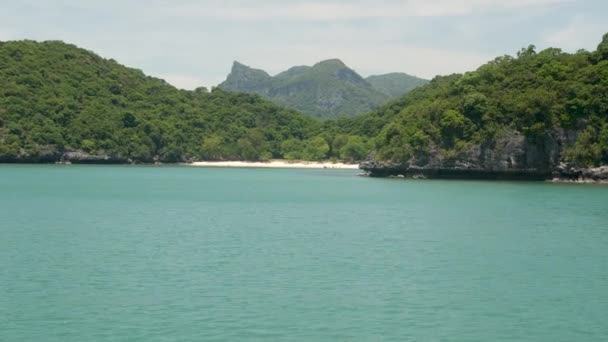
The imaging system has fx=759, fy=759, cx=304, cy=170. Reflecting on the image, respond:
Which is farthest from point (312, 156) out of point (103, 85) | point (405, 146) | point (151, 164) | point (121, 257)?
point (121, 257)

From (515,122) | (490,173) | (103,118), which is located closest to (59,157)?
(103,118)

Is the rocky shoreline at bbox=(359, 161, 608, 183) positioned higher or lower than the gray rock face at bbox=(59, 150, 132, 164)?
higher

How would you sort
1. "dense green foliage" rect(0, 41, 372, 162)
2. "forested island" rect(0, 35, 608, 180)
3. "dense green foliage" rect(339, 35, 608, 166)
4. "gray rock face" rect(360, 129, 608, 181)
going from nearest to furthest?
"dense green foliage" rect(339, 35, 608, 166), "gray rock face" rect(360, 129, 608, 181), "forested island" rect(0, 35, 608, 180), "dense green foliage" rect(0, 41, 372, 162)

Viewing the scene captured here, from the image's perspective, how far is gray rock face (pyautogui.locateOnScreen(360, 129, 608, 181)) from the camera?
306 ft

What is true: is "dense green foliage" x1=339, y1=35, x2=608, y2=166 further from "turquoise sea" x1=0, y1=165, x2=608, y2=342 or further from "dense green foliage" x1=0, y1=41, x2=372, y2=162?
"dense green foliage" x1=0, y1=41, x2=372, y2=162

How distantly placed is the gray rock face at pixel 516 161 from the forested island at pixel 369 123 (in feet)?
0.44

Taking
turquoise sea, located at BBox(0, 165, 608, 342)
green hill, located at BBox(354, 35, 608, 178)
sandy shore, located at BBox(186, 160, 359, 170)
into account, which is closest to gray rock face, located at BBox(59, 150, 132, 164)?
sandy shore, located at BBox(186, 160, 359, 170)

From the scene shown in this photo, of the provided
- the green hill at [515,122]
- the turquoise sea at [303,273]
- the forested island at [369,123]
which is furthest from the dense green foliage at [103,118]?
the turquoise sea at [303,273]

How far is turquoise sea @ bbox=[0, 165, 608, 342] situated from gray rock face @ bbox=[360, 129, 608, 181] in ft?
116

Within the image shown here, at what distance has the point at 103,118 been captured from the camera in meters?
164

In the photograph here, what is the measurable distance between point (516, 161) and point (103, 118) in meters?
98.3

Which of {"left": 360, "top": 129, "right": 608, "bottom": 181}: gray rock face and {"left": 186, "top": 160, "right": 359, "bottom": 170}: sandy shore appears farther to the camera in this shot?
{"left": 186, "top": 160, "right": 359, "bottom": 170}: sandy shore

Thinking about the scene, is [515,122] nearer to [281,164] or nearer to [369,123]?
[369,123]

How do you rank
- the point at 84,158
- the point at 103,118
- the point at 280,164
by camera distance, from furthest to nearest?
the point at 280,164 → the point at 103,118 → the point at 84,158
